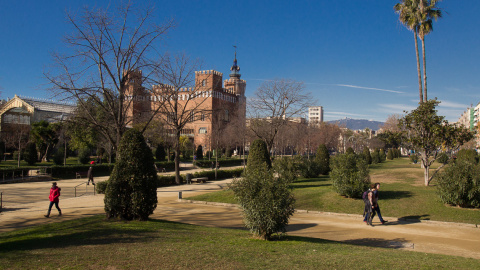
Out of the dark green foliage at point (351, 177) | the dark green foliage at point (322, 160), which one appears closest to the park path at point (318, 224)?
the dark green foliage at point (351, 177)

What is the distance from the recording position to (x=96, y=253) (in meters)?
6.79

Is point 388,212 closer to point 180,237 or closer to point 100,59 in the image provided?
point 180,237

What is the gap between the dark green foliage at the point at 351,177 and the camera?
16047mm

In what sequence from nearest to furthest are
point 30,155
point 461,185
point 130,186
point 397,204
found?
point 130,186
point 461,185
point 397,204
point 30,155

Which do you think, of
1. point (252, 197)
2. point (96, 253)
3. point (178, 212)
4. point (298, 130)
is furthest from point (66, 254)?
point (298, 130)

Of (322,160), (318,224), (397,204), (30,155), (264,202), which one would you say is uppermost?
(30,155)

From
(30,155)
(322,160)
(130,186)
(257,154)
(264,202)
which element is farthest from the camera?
(30,155)

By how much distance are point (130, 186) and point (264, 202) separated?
432 cm

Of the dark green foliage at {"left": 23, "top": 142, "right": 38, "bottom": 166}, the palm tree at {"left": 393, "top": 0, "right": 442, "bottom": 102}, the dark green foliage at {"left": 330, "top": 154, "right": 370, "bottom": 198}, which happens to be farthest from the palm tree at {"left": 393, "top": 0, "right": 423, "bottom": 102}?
the dark green foliage at {"left": 23, "top": 142, "right": 38, "bottom": 166}

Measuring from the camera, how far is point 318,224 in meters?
12.9

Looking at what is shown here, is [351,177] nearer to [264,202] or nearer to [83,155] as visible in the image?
[264,202]

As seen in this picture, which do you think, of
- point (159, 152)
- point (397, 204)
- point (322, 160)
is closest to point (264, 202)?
point (397, 204)

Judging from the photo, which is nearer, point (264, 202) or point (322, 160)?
point (264, 202)

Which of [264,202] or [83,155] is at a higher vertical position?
[83,155]
